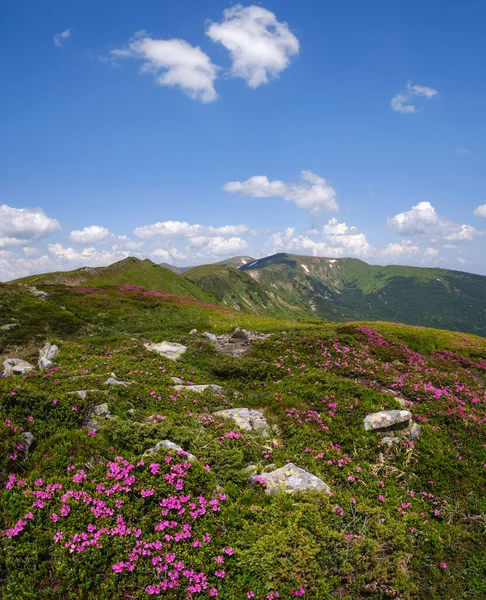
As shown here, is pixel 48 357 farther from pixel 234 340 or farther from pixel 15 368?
pixel 234 340

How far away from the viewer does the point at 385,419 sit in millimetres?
14422

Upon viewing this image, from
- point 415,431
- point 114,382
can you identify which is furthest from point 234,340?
point 415,431

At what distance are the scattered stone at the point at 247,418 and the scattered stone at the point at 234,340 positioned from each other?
11412mm

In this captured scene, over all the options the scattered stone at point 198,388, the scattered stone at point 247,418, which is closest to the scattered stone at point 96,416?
the scattered stone at point 247,418

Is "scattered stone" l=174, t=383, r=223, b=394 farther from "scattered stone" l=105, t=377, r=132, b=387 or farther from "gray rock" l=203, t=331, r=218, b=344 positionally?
"gray rock" l=203, t=331, r=218, b=344

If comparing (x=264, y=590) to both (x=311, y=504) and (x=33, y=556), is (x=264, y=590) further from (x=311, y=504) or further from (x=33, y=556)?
(x=33, y=556)

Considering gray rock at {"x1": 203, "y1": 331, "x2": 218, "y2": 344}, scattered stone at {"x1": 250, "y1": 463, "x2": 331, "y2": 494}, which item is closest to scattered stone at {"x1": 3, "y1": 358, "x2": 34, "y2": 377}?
scattered stone at {"x1": 250, "y1": 463, "x2": 331, "y2": 494}

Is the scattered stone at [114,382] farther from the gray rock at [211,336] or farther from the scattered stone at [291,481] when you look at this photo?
the gray rock at [211,336]

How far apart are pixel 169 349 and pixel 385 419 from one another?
1530 cm

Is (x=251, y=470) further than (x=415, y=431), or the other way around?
(x=415, y=431)

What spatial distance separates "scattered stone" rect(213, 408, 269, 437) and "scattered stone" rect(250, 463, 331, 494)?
2839mm

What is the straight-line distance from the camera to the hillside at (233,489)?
276 inches

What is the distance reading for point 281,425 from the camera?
46.7ft

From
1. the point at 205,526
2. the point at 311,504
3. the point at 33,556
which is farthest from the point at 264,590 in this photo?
the point at 33,556
